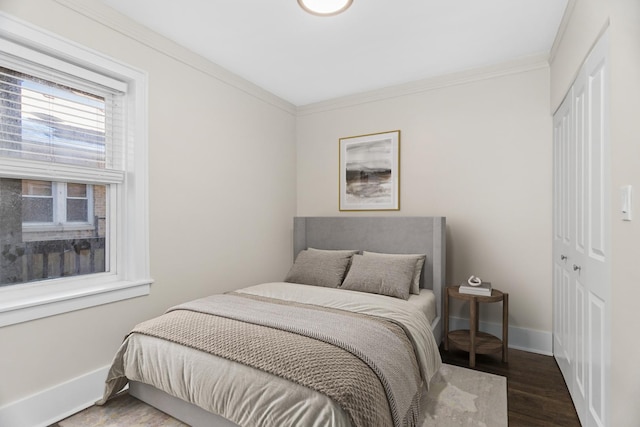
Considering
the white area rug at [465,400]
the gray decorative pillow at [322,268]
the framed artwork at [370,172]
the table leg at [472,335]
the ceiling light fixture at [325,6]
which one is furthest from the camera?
the framed artwork at [370,172]

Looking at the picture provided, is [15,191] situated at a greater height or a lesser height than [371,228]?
greater

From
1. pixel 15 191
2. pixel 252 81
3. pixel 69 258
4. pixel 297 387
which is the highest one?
pixel 252 81

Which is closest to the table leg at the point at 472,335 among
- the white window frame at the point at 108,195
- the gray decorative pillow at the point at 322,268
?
the gray decorative pillow at the point at 322,268

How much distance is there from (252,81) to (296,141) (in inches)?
38.7

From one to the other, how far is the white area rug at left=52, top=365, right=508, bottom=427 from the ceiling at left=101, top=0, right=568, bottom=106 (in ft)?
8.54

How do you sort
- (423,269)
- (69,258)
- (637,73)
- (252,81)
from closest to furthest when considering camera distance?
1. (637,73)
2. (69,258)
3. (423,269)
4. (252,81)

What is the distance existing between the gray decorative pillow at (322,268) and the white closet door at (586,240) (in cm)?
176

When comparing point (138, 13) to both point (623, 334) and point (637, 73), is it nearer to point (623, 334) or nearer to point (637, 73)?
point (637, 73)

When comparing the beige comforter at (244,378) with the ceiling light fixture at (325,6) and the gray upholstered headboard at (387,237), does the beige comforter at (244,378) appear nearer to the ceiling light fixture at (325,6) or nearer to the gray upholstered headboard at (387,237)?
the gray upholstered headboard at (387,237)

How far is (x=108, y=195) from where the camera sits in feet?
7.86

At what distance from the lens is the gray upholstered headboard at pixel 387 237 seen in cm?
304

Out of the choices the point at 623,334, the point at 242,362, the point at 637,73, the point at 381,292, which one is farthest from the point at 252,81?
the point at 623,334

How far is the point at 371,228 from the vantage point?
345cm

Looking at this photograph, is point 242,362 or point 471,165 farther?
point 471,165
